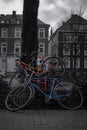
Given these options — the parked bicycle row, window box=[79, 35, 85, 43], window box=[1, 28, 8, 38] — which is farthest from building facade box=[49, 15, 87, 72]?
the parked bicycle row

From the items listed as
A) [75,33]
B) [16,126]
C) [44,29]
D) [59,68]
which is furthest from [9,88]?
[44,29]

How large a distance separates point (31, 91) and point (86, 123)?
2.00 m

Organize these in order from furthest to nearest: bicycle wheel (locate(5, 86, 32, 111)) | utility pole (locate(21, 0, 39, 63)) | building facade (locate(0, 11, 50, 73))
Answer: building facade (locate(0, 11, 50, 73)) → utility pole (locate(21, 0, 39, 63)) → bicycle wheel (locate(5, 86, 32, 111))

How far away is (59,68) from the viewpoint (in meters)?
9.14

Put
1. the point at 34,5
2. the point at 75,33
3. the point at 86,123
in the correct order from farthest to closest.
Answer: the point at 75,33 → the point at 34,5 → the point at 86,123

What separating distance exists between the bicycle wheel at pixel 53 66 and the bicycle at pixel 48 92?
224mm

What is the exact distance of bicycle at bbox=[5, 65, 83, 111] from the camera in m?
8.27

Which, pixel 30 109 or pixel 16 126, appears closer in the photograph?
pixel 16 126

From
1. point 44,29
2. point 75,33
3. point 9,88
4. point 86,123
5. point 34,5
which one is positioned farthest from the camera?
point 44,29

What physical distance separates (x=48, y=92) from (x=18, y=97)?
2.62 feet

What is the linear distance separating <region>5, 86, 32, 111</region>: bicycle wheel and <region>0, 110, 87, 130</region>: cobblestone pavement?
213 millimetres

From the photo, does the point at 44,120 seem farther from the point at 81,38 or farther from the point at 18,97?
the point at 81,38

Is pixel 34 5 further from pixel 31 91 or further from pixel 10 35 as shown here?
pixel 10 35

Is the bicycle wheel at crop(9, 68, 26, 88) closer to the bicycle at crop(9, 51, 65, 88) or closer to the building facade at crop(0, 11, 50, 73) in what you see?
the bicycle at crop(9, 51, 65, 88)
